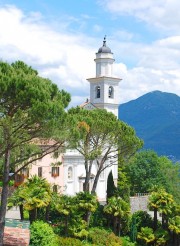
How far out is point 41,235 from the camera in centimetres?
2388

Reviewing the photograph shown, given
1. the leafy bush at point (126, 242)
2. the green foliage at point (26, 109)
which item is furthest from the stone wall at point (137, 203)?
the green foliage at point (26, 109)

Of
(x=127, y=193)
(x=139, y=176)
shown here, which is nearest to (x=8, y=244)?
(x=127, y=193)

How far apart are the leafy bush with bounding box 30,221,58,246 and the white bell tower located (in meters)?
26.8

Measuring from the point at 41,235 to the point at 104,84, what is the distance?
28.5 m

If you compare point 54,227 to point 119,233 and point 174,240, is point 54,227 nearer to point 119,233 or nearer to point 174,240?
point 119,233

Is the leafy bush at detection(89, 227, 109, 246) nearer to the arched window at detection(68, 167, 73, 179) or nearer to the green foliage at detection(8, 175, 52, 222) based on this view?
the green foliage at detection(8, 175, 52, 222)

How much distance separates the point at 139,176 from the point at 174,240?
26.3 m

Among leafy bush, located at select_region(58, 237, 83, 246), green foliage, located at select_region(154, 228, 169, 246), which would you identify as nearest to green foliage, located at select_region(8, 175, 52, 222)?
leafy bush, located at select_region(58, 237, 83, 246)

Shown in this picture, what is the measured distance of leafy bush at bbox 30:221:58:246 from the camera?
23.6 metres

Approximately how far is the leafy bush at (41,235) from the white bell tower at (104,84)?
88.0 ft

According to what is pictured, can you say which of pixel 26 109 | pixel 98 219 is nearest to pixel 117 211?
pixel 98 219

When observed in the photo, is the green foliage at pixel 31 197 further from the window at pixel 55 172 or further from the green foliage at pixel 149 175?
the green foliage at pixel 149 175

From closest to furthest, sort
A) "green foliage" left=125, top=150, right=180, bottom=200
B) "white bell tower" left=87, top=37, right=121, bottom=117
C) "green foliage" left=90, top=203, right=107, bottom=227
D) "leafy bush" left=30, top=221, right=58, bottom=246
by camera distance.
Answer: "leafy bush" left=30, top=221, right=58, bottom=246 → "green foliage" left=90, top=203, right=107, bottom=227 → "white bell tower" left=87, top=37, right=121, bottom=117 → "green foliage" left=125, top=150, right=180, bottom=200

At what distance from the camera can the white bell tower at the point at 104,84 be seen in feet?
164
